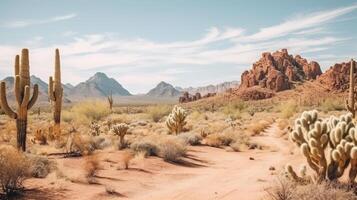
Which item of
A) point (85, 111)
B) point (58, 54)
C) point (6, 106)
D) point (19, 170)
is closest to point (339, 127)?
point (19, 170)

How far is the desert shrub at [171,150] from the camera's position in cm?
1530

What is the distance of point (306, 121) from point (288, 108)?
35900 millimetres

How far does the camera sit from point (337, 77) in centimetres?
9325

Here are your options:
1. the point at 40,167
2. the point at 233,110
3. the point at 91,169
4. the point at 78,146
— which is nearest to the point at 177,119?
the point at 78,146

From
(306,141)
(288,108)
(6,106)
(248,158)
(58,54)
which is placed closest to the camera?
(306,141)

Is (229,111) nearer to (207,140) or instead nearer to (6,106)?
(207,140)

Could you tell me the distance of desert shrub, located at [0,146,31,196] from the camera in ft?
31.5

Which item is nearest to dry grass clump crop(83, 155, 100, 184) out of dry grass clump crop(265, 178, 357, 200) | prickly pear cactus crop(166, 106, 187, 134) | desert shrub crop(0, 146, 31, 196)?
desert shrub crop(0, 146, 31, 196)

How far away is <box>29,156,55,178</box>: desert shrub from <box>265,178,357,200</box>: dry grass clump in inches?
246

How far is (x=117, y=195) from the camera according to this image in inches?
404

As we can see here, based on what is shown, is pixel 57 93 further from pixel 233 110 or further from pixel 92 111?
pixel 233 110

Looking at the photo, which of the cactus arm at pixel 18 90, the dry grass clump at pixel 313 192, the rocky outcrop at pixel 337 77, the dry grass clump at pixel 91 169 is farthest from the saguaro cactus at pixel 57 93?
the rocky outcrop at pixel 337 77

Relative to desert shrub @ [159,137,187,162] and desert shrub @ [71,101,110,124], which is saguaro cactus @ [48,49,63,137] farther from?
desert shrub @ [71,101,110,124]

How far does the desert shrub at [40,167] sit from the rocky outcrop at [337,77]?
85.3 metres
